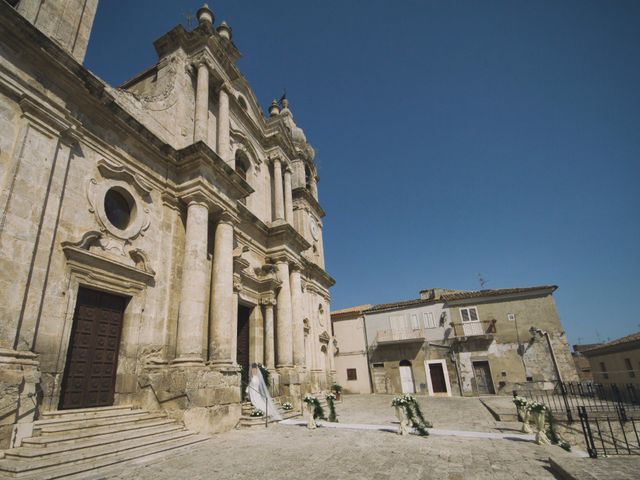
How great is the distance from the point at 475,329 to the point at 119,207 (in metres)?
23.2

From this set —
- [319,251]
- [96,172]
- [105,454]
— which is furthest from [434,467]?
[319,251]

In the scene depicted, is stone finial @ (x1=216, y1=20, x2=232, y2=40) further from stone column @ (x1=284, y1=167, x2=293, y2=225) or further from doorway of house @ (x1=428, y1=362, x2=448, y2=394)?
doorway of house @ (x1=428, y1=362, x2=448, y2=394)

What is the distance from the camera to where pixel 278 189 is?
17.7m

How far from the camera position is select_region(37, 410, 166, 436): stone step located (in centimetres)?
577

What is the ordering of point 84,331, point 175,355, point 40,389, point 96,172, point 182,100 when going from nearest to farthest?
point 40,389
point 84,331
point 96,172
point 175,355
point 182,100

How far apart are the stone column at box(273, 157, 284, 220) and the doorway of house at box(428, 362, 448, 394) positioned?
16.0 metres

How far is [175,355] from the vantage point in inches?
357

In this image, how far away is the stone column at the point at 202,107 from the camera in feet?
37.3

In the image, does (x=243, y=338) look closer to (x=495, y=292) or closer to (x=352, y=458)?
(x=352, y=458)

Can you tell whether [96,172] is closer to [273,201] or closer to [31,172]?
[31,172]

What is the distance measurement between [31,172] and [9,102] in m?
1.41

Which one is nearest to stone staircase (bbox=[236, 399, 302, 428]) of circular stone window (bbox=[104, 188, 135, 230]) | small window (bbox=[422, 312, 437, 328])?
circular stone window (bbox=[104, 188, 135, 230])

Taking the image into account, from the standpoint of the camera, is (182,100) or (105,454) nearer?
(105,454)

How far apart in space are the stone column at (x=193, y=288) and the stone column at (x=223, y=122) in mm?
3649
